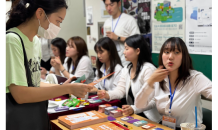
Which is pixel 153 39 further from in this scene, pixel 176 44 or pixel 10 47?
pixel 10 47

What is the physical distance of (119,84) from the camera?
2672 millimetres

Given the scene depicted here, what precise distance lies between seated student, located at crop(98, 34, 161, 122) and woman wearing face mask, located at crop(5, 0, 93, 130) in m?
1.06

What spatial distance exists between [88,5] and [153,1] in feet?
6.46

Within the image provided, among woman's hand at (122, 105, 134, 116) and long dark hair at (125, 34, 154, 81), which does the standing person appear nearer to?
long dark hair at (125, 34, 154, 81)

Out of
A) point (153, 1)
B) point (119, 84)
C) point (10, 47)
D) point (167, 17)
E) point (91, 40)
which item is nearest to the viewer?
point (10, 47)

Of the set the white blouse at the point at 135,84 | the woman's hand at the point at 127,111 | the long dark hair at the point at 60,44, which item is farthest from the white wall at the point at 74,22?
the woman's hand at the point at 127,111

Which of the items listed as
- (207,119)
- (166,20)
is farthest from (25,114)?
(166,20)

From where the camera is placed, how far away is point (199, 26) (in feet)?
8.95

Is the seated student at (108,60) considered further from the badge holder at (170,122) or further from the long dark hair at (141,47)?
the badge holder at (170,122)

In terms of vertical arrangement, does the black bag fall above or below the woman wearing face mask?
below

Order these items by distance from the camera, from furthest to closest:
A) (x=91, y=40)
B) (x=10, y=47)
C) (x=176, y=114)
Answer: (x=91, y=40), (x=176, y=114), (x=10, y=47)

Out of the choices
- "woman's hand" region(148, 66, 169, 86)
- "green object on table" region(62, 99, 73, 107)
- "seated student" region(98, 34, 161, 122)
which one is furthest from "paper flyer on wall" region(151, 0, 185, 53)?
"green object on table" region(62, 99, 73, 107)

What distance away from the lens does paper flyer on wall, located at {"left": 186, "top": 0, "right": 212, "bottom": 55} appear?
2.62m

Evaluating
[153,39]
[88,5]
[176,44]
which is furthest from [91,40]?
[176,44]
